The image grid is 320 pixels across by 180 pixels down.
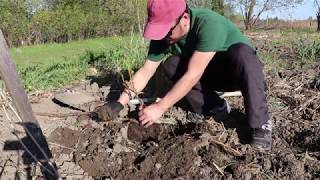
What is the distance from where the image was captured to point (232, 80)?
3176 millimetres

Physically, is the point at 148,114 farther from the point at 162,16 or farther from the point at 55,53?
Answer: the point at 55,53

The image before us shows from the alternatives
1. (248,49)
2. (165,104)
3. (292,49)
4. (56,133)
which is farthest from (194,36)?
(292,49)

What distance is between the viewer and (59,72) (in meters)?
5.06

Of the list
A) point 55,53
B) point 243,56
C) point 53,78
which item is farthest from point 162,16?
point 55,53

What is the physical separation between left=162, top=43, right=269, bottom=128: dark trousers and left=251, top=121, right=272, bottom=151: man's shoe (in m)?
0.04

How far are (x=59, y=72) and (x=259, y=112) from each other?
9.16 feet

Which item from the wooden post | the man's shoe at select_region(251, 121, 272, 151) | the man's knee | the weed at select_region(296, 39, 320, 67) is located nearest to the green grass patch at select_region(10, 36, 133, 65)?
the weed at select_region(296, 39, 320, 67)

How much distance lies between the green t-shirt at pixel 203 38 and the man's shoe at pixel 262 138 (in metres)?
0.56

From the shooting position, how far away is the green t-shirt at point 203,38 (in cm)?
282

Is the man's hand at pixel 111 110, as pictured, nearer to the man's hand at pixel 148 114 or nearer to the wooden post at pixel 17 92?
the man's hand at pixel 148 114

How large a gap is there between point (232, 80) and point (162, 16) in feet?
2.44

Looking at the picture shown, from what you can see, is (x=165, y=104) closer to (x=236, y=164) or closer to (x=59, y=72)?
(x=236, y=164)

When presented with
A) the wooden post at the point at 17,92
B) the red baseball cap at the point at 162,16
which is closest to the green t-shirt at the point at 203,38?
the red baseball cap at the point at 162,16

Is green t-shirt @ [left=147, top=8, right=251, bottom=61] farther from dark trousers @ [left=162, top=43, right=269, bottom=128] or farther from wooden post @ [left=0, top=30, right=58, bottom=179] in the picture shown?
wooden post @ [left=0, top=30, right=58, bottom=179]
